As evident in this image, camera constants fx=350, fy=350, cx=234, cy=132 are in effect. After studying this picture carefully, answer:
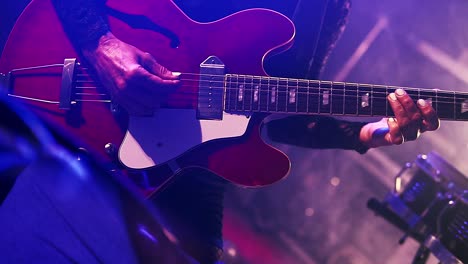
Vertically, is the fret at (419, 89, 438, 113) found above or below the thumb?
below

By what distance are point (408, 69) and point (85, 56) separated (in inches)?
88.6

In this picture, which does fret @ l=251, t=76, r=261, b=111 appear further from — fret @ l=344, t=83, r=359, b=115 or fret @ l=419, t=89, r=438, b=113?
fret @ l=419, t=89, r=438, b=113

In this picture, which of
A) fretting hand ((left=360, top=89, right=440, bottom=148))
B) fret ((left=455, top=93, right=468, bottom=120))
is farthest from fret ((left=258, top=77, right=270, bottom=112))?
fret ((left=455, top=93, right=468, bottom=120))

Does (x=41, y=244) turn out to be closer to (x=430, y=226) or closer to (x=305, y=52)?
(x=305, y=52)

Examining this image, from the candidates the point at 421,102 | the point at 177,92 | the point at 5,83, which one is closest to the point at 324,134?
the point at 421,102

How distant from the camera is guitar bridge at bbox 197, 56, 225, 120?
1.12 m

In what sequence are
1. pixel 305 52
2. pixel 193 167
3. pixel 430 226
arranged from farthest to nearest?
pixel 430 226, pixel 305 52, pixel 193 167

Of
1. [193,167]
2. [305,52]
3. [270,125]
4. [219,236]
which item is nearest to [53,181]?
[193,167]

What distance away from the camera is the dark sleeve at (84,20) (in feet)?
3.61

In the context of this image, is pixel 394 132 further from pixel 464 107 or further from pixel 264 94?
pixel 264 94

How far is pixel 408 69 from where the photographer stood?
8.31ft

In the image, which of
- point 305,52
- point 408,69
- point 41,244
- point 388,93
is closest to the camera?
point 41,244

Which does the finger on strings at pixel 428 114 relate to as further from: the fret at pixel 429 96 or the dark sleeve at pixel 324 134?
the dark sleeve at pixel 324 134

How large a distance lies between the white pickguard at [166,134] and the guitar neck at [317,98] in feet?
0.26
